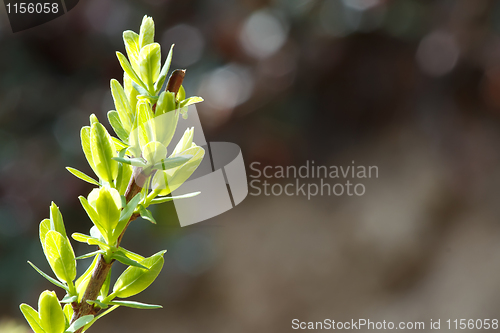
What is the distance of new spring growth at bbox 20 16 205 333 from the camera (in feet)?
0.28

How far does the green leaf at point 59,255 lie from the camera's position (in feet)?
0.28

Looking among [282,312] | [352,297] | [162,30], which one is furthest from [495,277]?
[162,30]

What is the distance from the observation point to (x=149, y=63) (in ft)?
0.31

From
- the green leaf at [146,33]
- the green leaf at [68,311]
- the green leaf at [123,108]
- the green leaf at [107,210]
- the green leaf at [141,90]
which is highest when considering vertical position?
the green leaf at [146,33]

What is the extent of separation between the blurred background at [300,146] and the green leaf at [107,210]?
2.06 feet

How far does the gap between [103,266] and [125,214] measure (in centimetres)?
1

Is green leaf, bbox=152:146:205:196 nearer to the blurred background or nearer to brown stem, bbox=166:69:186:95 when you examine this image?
brown stem, bbox=166:69:186:95

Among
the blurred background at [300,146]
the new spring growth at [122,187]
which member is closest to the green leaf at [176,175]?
the new spring growth at [122,187]

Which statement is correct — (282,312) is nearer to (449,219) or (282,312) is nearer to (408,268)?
(408,268)

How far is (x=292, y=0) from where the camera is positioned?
726mm


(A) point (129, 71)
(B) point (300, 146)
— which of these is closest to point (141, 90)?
(A) point (129, 71)

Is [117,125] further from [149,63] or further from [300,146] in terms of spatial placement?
[300,146]

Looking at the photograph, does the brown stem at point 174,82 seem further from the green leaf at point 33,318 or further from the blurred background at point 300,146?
the blurred background at point 300,146

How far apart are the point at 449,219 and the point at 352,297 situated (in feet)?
0.90
